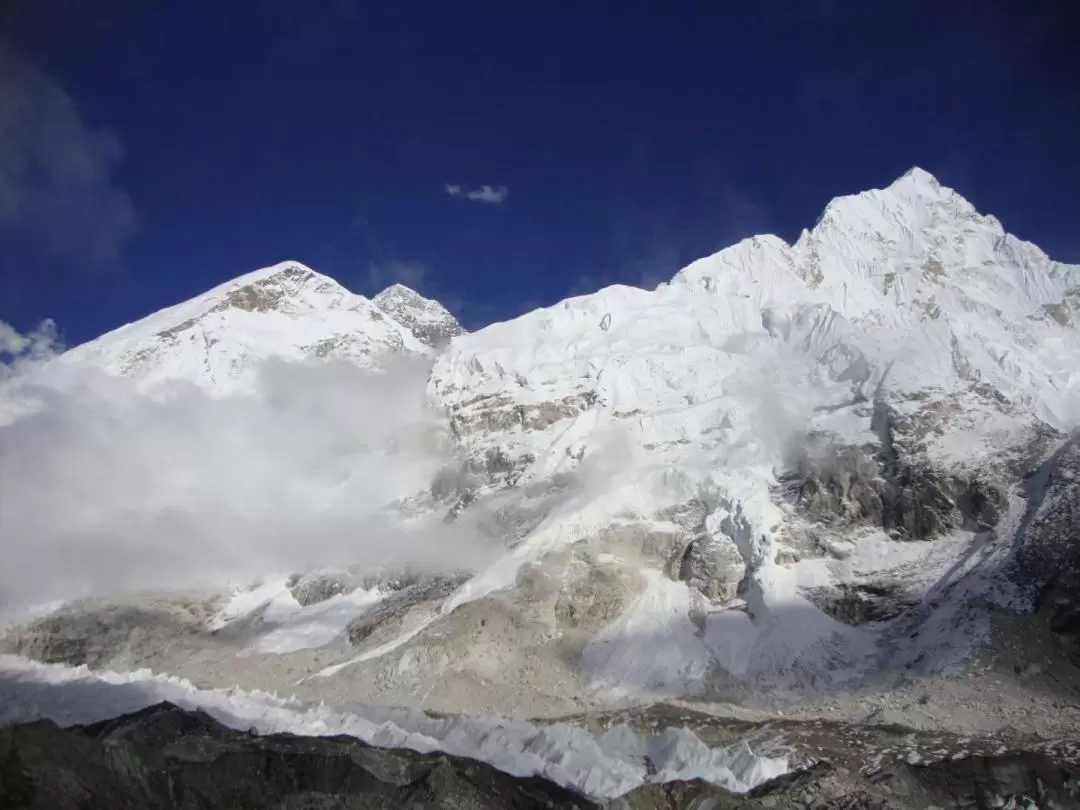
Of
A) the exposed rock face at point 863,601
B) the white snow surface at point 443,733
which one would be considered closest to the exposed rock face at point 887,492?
the exposed rock face at point 863,601

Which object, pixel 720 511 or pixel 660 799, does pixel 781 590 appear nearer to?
pixel 720 511

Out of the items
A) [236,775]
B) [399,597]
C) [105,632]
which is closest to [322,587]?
[399,597]

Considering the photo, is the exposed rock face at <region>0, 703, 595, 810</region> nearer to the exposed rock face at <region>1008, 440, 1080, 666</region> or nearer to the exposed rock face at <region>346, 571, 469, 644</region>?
the exposed rock face at <region>1008, 440, 1080, 666</region>

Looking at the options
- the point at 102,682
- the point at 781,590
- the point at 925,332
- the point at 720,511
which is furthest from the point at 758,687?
the point at 925,332

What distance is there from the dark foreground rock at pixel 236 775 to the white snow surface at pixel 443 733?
1.82m

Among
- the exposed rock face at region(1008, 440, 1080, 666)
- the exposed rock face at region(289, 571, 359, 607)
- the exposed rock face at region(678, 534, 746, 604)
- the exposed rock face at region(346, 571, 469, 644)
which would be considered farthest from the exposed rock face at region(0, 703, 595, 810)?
the exposed rock face at region(289, 571, 359, 607)

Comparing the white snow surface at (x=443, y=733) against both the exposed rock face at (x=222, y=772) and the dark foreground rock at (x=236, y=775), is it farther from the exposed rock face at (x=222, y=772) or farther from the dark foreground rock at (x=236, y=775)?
the exposed rock face at (x=222, y=772)

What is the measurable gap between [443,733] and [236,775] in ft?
44.7

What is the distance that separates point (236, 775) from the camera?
36.7m

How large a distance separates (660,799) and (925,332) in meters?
165

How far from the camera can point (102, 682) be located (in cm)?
5169

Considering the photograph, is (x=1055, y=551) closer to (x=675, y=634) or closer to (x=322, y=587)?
(x=675, y=634)

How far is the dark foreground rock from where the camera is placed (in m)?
33.3

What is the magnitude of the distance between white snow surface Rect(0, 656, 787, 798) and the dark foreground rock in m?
1.82
